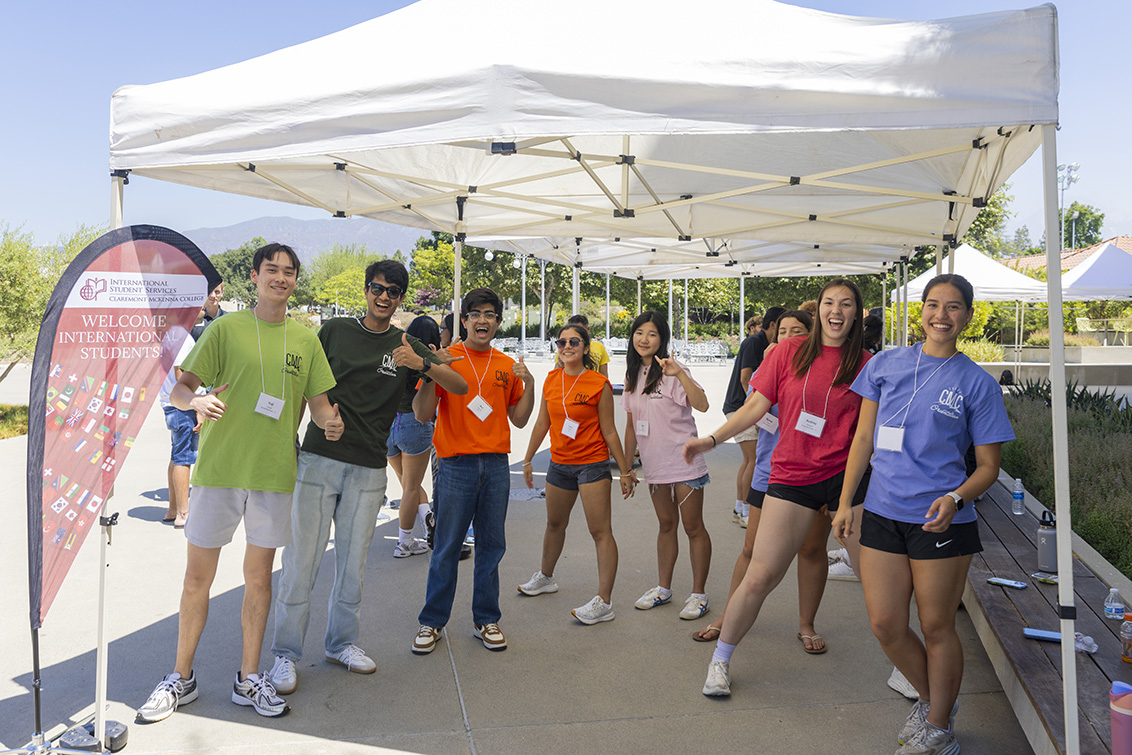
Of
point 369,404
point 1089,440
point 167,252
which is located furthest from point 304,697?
point 1089,440

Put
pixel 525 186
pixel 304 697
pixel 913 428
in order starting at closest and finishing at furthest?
pixel 913 428 < pixel 304 697 < pixel 525 186

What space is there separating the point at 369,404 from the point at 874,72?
255cm

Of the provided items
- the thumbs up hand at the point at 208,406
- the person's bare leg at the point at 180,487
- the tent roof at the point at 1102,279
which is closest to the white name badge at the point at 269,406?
the thumbs up hand at the point at 208,406

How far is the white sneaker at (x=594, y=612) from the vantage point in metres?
4.41

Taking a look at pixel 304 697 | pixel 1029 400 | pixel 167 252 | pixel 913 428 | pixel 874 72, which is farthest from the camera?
pixel 1029 400

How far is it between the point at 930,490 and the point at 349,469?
250 cm

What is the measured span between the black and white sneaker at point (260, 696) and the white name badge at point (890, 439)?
2709 mm

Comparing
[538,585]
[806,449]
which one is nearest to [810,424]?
[806,449]

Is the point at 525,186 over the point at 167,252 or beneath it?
over

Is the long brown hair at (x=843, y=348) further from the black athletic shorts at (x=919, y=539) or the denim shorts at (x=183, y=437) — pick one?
the denim shorts at (x=183, y=437)

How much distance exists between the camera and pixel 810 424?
134 inches

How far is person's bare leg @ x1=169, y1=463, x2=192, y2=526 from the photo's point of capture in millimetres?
6141

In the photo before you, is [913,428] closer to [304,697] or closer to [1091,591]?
[1091,591]

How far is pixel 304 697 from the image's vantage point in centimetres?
347
